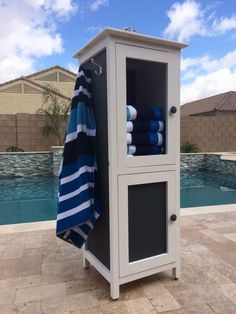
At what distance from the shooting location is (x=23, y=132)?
11914 mm

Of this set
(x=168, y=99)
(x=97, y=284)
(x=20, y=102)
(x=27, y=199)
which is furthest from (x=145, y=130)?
(x=20, y=102)

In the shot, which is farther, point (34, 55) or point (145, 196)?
point (34, 55)

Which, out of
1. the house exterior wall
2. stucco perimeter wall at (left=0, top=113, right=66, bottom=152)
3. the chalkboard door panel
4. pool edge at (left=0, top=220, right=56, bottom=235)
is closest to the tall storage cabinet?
the chalkboard door panel

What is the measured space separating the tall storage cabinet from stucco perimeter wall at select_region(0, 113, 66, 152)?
393 inches

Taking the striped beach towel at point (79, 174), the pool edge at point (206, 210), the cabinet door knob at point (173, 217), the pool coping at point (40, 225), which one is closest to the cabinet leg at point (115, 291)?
the striped beach towel at point (79, 174)

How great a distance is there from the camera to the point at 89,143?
86.9 inches

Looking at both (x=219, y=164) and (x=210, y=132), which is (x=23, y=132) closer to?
(x=219, y=164)

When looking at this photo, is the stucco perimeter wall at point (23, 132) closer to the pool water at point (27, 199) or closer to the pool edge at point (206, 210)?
the pool water at point (27, 199)

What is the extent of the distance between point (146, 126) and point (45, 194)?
19.1ft

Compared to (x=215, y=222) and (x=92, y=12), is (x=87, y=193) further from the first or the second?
(x=92, y=12)

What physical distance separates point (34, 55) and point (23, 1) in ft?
31.6

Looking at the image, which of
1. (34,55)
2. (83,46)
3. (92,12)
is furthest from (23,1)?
(34,55)

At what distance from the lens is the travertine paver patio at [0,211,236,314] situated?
206 centimetres

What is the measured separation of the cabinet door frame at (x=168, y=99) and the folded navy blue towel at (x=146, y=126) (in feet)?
0.21
